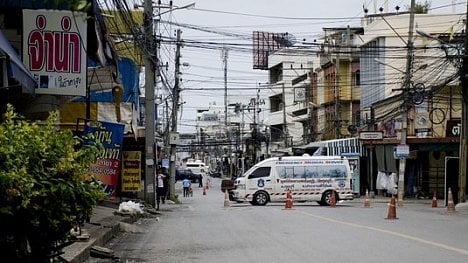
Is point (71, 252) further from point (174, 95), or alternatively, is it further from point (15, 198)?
point (174, 95)

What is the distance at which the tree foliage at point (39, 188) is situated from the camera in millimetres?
7721

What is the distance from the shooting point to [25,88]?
13.0 m

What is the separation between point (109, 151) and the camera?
67.7ft

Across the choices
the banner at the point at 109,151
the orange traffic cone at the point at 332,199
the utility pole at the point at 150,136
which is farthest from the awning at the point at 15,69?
the orange traffic cone at the point at 332,199

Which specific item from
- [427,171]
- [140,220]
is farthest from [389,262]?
[427,171]

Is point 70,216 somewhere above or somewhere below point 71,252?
above

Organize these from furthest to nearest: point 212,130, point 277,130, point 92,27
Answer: point 212,130, point 277,130, point 92,27

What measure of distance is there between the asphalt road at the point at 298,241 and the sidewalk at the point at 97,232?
12.4 inches

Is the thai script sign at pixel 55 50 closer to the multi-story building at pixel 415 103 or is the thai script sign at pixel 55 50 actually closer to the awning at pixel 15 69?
the awning at pixel 15 69

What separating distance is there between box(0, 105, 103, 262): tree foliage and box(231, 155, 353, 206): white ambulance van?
29.9 metres

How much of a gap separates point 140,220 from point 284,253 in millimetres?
12607

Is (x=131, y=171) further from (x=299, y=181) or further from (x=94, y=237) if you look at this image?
(x=94, y=237)

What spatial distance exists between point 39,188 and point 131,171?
74.9 feet

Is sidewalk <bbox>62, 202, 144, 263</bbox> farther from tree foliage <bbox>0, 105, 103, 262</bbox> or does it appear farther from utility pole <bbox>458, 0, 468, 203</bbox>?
utility pole <bbox>458, 0, 468, 203</bbox>
